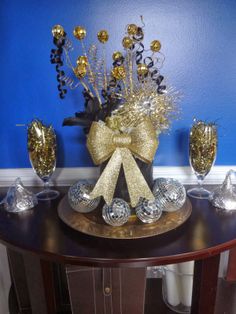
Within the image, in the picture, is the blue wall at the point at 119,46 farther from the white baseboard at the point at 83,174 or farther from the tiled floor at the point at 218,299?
the tiled floor at the point at 218,299

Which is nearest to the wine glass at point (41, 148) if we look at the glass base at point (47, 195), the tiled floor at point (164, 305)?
the glass base at point (47, 195)

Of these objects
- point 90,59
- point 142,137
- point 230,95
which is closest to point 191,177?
point 230,95

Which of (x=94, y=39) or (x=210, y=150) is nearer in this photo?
(x=210, y=150)

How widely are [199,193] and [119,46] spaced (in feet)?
A: 1.92

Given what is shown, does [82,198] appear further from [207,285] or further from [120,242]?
[207,285]

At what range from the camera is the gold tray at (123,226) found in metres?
0.66

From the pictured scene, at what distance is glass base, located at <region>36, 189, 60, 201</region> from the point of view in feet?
2.99

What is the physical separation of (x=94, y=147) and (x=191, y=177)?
1.76ft

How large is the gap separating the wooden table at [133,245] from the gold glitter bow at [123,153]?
0.11m

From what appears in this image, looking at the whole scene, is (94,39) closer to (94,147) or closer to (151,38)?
(151,38)

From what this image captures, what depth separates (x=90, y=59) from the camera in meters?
0.91

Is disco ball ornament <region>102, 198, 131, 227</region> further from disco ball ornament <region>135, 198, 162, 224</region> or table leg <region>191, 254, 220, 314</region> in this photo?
table leg <region>191, 254, 220, 314</region>

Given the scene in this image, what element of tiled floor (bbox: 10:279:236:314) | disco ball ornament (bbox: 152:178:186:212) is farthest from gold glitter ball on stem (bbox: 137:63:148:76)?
tiled floor (bbox: 10:279:236:314)

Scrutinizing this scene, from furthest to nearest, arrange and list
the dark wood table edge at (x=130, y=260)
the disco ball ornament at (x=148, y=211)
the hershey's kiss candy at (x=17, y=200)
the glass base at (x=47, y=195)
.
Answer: the glass base at (x=47, y=195) < the hershey's kiss candy at (x=17, y=200) < the disco ball ornament at (x=148, y=211) < the dark wood table edge at (x=130, y=260)
